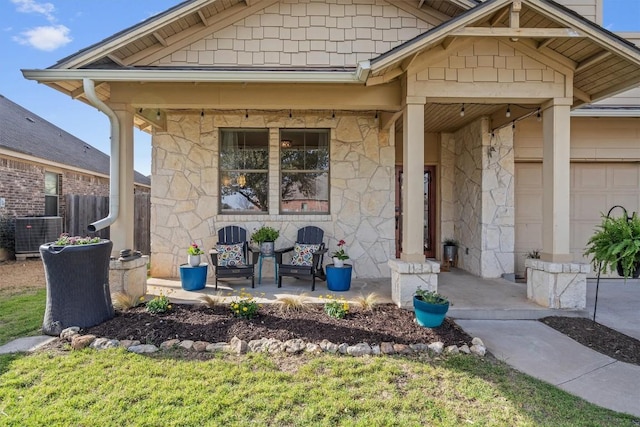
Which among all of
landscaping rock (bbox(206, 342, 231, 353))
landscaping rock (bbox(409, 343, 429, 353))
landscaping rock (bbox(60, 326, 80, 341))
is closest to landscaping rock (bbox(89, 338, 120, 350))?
landscaping rock (bbox(60, 326, 80, 341))

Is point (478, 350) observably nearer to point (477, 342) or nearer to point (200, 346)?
point (477, 342)

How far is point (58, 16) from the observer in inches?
372

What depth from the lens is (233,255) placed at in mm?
5211

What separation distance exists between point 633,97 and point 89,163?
16.2m

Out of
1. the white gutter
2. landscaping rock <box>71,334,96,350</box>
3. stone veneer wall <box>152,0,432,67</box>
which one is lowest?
landscaping rock <box>71,334,96,350</box>

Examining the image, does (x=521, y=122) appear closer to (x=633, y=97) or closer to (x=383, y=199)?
(x=633, y=97)

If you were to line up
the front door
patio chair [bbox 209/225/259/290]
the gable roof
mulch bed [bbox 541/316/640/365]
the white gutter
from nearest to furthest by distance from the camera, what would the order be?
1. mulch bed [bbox 541/316/640/365]
2. the gable roof
3. the white gutter
4. patio chair [bbox 209/225/259/290]
5. the front door

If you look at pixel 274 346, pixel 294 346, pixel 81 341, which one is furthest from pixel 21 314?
pixel 294 346

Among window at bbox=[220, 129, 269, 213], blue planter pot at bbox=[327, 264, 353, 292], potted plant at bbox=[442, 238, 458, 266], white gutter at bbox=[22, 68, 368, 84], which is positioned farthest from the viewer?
potted plant at bbox=[442, 238, 458, 266]

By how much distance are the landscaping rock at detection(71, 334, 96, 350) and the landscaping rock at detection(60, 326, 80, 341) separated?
90 mm

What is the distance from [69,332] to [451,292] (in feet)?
15.7

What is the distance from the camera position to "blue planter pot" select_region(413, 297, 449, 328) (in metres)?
3.44

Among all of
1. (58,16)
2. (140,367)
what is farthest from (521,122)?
(58,16)

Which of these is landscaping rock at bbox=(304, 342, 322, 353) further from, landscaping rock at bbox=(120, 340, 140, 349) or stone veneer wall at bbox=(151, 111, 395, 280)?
stone veneer wall at bbox=(151, 111, 395, 280)
